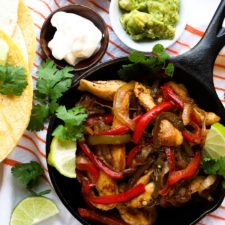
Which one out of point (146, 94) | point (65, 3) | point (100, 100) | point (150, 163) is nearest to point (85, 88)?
point (100, 100)

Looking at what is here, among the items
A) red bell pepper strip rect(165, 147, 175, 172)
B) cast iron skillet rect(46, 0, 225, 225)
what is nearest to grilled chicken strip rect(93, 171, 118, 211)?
cast iron skillet rect(46, 0, 225, 225)

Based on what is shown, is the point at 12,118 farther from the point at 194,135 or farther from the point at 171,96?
the point at 194,135

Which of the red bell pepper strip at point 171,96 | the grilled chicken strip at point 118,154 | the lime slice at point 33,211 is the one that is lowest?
the lime slice at point 33,211

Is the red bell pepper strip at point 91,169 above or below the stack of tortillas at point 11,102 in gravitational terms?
below

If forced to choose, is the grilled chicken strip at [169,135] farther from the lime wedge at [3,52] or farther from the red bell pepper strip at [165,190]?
the lime wedge at [3,52]

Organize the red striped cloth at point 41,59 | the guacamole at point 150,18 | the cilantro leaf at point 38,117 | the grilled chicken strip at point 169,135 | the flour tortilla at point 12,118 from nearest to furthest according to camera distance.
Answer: the grilled chicken strip at point 169,135 → the flour tortilla at point 12,118 → the cilantro leaf at point 38,117 → the guacamole at point 150,18 → the red striped cloth at point 41,59

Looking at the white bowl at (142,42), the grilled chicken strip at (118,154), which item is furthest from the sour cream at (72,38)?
the grilled chicken strip at (118,154)

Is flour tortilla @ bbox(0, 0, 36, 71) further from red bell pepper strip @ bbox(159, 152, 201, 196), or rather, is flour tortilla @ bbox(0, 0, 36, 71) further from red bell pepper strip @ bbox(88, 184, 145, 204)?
red bell pepper strip @ bbox(159, 152, 201, 196)

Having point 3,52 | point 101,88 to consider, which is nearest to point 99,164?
point 101,88
